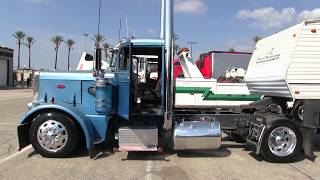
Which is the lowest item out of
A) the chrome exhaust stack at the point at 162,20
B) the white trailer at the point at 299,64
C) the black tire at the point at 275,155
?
the black tire at the point at 275,155

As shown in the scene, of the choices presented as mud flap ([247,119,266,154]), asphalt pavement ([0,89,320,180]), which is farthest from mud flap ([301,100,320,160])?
mud flap ([247,119,266,154])

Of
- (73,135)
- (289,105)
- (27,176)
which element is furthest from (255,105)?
(27,176)

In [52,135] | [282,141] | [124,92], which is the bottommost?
[282,141]

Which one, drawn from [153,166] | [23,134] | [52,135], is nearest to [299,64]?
[153,166]

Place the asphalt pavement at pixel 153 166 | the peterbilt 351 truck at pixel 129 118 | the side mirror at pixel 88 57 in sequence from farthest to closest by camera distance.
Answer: the side mirror at pixel 88 57 → the peterbilt 351 truck at pixel 129 118 → the asphalt pavement at pixel 153 166

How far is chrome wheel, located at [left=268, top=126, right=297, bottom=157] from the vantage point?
930 cm

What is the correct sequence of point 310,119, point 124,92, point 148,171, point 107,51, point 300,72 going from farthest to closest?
1. point 107,51
2. point 310,119
3. point 124,92
4. point 300,72
5. point 148,171

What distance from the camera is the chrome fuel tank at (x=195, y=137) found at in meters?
9.28

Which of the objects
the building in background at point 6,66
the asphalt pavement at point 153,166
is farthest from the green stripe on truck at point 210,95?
the building in background at point 6,66

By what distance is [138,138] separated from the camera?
30.2 feet

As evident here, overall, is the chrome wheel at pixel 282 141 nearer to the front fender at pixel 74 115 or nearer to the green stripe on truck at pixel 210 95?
the front fender at pixel 74 115

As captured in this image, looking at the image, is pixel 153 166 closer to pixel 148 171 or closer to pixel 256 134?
pixel 148 171

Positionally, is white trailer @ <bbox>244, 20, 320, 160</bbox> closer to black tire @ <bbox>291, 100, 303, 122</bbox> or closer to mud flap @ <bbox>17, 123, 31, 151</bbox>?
black tire @ <bbox>291, 100, 303, 122</bbox>

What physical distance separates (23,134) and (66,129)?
37.6 inches
